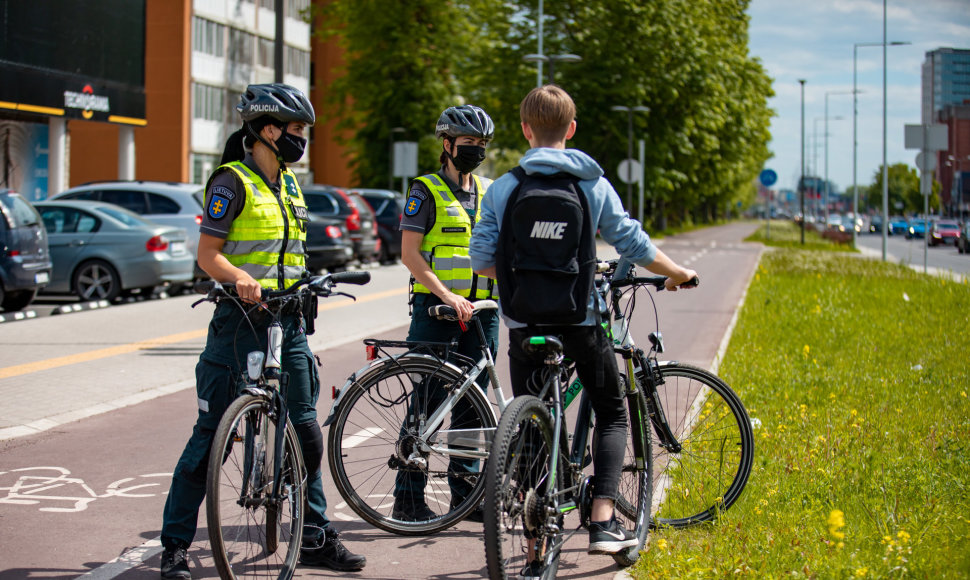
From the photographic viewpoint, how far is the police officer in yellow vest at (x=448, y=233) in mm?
5246

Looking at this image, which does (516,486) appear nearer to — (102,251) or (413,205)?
(413,205)

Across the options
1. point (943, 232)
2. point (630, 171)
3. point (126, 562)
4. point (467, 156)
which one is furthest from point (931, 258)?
point (126, 562)

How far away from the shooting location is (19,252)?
14.3 meters

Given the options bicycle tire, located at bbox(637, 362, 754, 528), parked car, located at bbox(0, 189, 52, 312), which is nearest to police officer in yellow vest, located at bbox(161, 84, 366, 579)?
bicycle tire, located at bbox(637, 362, 754, 528)

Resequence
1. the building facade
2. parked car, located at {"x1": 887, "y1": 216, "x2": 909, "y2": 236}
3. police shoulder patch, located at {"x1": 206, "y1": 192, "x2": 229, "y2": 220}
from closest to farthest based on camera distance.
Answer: police shoulder patch, located at {"x1": 206, "y1": 192, "x2": 229, "y2": 220} → the building facade → parked car, located at {"x1": 887, "y1": 216, "x2": 909, "y2": 236}

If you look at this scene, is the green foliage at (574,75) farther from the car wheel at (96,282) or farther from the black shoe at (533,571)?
the black shoe at (533,571)

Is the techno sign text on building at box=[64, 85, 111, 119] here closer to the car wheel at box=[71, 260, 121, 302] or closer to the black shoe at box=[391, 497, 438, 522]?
the car wheel at box=[71, 260, 121, 302]

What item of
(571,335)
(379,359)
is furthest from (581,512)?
(379,359)

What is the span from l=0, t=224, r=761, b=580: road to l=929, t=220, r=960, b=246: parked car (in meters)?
50.1

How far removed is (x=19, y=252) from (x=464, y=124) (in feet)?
35.1

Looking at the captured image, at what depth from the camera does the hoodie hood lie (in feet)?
13.0

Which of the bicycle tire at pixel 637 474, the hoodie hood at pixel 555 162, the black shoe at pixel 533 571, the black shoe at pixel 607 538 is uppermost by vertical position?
the hoodie hood at pixel 555 162

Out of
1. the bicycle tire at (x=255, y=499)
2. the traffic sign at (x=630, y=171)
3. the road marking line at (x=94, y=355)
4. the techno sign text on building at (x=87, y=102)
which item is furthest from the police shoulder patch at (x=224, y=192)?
the traffic sign at (x=630, y=171)

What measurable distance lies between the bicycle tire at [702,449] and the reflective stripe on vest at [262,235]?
1.67 meters
